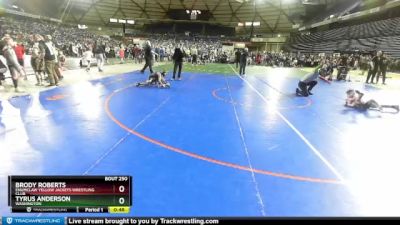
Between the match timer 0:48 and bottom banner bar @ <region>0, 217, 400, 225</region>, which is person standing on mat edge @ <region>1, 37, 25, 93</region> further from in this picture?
bottom banner bar @ <region>0, 217, 400, 225</region>

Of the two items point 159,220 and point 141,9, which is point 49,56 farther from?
point 159,220

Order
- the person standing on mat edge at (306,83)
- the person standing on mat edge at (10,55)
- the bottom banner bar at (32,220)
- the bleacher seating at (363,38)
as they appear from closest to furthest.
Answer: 1. the bottom banner bar at (32,220)
2. the person standing on mat edge at (10,55)
3. the person standing on mat edge at (306,83)
4. the bleacher seating at (363,38)

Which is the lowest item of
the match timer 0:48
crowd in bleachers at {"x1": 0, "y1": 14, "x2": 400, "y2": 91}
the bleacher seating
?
the match timer 0:48

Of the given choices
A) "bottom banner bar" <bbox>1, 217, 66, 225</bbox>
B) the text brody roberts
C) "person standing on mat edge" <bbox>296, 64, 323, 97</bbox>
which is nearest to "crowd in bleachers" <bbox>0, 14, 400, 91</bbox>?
"person standing on mat edge" <bbox>296, 64, 323, 97</bbox>

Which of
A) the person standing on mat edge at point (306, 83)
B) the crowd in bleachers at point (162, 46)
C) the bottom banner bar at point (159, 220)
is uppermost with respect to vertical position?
the crowd in bleachers at point (162, 46)

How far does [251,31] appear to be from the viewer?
36.8 feet

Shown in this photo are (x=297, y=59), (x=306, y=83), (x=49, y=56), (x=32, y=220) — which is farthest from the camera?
(x=297, y=59)

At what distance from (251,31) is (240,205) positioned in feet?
31.5

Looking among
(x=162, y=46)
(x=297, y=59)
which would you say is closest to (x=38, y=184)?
(x=162, y=46)

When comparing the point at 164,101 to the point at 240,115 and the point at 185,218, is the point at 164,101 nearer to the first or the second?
the point at 240,115

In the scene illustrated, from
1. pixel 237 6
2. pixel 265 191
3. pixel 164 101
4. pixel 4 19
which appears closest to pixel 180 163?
pixel 265 191

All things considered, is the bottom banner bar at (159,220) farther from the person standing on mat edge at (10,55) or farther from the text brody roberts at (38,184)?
the person standing on mat edge at (10,55)

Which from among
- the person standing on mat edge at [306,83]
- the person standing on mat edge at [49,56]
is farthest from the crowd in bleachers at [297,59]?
the person standing on mat edge at [49,56]

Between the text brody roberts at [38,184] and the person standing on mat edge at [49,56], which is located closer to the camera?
the text brody roberts at [38,184]
